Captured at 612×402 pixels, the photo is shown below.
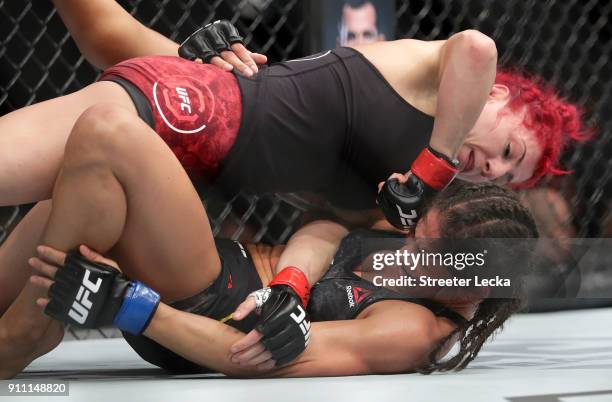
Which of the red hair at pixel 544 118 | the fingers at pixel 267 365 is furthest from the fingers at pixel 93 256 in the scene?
the red hair at pixel 544 118

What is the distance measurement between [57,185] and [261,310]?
32 centimetres

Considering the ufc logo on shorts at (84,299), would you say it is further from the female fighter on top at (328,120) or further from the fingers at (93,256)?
the female fighter on top at (328,120)

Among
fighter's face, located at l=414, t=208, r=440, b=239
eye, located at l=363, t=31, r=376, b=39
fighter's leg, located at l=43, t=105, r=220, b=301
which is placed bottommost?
fighter's leg, located at l=43, t=105, r=220, b=301

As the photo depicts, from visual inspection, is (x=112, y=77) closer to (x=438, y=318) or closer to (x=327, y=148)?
(x=327, y=148)

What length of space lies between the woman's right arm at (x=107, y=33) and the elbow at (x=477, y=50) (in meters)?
0.53

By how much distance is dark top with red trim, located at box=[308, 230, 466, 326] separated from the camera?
128cm

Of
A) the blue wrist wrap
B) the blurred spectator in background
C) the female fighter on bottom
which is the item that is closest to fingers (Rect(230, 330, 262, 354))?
the female fighter on bottom

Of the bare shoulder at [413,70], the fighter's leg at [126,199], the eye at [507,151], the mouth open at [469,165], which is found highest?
the bare shoulder at [413,70]

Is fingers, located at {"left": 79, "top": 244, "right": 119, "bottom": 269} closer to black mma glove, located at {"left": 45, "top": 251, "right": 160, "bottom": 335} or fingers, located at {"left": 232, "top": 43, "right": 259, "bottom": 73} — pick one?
black mma glove, located at {"left": 45, "top": 251, "right": 160, "bottom": 335}

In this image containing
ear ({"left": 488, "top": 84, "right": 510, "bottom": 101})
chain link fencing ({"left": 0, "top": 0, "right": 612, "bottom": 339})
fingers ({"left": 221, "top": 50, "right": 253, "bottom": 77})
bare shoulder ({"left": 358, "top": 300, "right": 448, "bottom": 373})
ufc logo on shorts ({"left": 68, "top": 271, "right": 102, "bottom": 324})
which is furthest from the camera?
chain link fencing ({"left": 0, "top": 0, "right": 612, "bottom": 339})

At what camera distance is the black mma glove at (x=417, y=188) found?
124 centimetres

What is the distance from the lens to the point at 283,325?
44.3 inches

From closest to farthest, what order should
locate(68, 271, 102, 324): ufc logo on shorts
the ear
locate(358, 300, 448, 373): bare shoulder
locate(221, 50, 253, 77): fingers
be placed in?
locate(68, 271, 102, 324): ufc logo on shorts
locate(358, 300, 448, 373): bare shoulder
locate(221, 50, 253, 77): fingers
the ear

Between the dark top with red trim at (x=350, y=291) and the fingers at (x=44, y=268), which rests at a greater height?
the dark top with red trim at (x=350, y=291)
